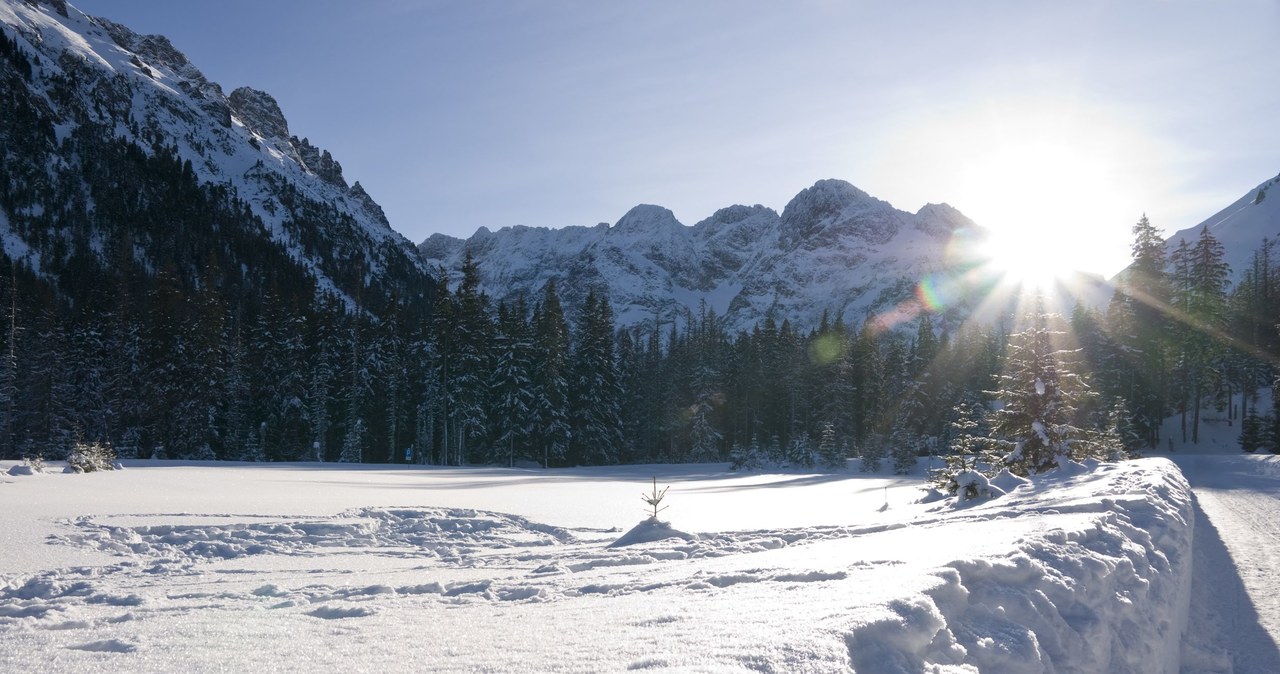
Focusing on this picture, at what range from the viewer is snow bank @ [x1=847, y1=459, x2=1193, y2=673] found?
3459mm

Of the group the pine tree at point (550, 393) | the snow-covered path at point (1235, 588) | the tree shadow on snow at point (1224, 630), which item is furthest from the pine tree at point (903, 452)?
the tree shadow on snow at point (1224, 630)

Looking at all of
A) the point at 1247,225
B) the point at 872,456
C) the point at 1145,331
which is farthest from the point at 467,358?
the point at 1247,225

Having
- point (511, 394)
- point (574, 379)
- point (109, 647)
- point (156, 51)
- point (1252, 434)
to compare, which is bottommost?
point (1252, 434)

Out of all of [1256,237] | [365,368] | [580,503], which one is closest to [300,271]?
[365,368]

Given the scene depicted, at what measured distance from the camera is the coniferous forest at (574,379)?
1452 inches

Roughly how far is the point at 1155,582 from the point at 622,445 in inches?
1817

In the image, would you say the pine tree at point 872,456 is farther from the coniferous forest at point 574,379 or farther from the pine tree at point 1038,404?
the pine tree at point 1038,404

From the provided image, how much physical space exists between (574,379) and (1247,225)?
162062 millimetres

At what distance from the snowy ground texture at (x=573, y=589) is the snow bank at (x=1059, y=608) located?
2 centimetres

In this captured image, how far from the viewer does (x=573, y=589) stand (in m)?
5.61

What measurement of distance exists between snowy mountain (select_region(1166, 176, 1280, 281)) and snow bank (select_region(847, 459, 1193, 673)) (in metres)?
148

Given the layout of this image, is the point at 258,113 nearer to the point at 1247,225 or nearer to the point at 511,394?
the point at 511,394

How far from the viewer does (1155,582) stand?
6336 millimetres

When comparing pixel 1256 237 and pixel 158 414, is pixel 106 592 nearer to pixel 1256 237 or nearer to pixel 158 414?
pixel 158 414
